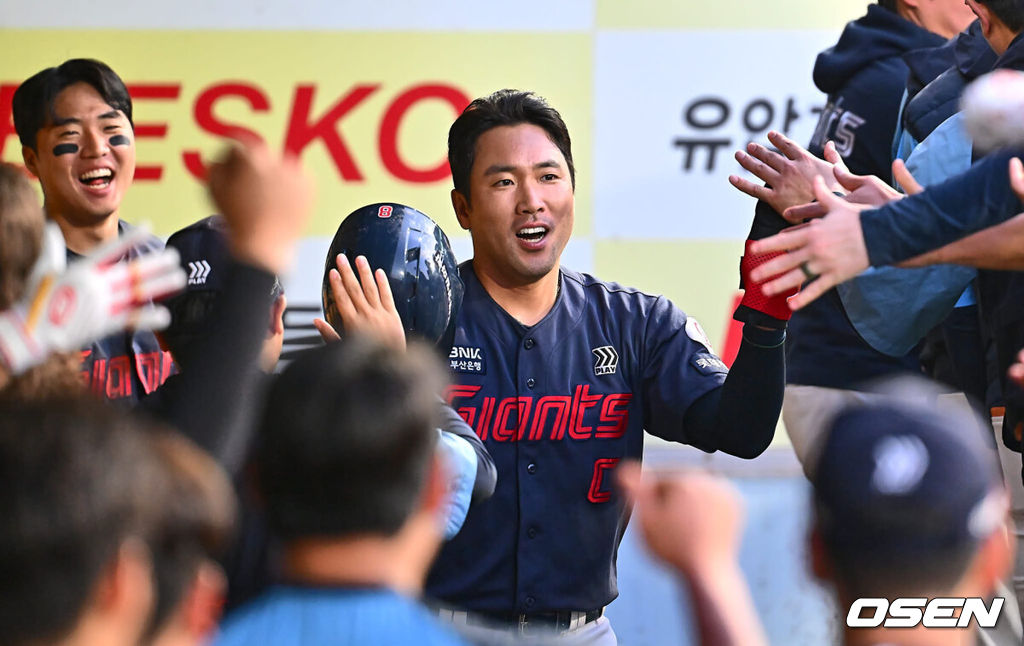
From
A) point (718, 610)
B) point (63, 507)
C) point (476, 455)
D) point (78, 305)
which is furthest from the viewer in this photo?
point (476, 455)

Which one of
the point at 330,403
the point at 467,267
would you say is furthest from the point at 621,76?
the point at 330,403

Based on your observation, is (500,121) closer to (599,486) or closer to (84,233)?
(599,486)

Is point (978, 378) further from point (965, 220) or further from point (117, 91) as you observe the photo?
point (117, 91)

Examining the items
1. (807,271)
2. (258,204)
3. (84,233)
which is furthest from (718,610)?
(84,233)

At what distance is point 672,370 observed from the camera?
2.78 meters

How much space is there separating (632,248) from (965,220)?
1758 millimetres

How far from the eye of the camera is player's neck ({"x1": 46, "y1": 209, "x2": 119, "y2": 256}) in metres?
3.31

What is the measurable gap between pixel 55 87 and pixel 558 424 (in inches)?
62.0

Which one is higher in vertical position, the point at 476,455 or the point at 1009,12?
the point at 1009,12

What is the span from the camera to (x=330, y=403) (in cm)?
146

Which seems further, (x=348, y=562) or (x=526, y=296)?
(x=526, y=296)

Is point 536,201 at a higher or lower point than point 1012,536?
higher

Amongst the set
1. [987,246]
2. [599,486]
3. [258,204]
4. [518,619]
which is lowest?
[518,619]

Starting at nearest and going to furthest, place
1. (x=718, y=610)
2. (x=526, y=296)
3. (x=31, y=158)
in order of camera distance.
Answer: (x=718, y=610), (x=526, y=296), (x=31, y=158)
